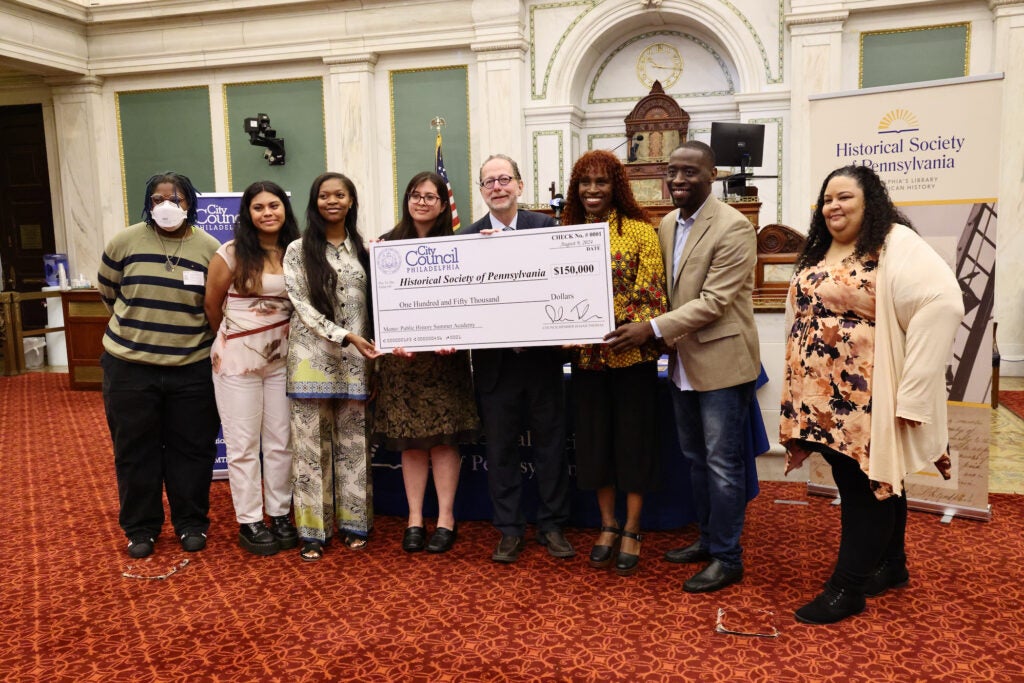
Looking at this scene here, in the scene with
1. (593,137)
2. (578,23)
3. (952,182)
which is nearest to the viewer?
(952,182)

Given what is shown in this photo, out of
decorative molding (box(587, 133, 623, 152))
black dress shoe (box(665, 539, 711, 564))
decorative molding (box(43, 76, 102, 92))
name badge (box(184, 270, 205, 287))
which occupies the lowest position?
black dress shoe (box(665, 539, 711, 564))

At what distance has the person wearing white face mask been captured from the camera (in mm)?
3283

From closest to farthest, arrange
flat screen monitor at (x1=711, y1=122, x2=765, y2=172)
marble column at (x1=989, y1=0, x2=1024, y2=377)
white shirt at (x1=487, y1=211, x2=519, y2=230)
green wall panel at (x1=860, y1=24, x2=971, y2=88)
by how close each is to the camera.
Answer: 1. white shirt at (x1=487, y1=211, x2=519, y2=230)
2. flat screen monitor at (x1=711, y1=122, x2=765, y2=172)
3. marble column at (x1=989, y1=0, x2=1024, y2=377)
4. green wall panel at (x1=860, y1=24, x2=971, y2=88)

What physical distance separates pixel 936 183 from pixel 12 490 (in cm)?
509

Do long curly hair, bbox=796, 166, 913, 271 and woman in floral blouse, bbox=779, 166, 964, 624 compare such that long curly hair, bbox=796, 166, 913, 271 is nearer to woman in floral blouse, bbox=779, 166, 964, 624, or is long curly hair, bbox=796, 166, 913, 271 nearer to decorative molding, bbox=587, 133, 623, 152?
woman in floral blouse, bbox=779, 166, 964, 624

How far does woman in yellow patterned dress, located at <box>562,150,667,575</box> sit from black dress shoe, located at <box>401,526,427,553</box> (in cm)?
74

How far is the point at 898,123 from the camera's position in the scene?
141 inches

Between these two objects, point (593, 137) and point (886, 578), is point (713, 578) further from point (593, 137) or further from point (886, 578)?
point (593, 137)

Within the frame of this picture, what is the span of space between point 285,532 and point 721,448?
1898mm

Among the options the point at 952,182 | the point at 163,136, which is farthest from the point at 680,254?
the point at 163,136

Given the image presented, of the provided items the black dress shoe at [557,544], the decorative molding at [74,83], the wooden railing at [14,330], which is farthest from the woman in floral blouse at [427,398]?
the decorative molding at [74,83]

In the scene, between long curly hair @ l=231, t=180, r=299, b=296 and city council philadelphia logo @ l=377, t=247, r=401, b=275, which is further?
long curly hair @ l=231, t=180, r=299, b=296

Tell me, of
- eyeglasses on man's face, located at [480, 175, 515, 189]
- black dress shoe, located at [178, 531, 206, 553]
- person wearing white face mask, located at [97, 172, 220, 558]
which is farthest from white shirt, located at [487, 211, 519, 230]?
black dress shoe, located at [178, 531, 206, 553]

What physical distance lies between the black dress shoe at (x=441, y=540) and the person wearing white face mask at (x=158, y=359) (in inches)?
40.4
